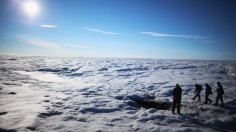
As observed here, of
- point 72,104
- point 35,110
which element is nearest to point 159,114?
point 72,104

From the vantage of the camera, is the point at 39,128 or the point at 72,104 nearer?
the point at 39,128

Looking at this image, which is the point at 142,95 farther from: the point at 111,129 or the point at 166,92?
the point at 111,129

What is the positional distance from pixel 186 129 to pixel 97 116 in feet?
16.0

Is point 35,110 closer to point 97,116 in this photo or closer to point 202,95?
point 97,116

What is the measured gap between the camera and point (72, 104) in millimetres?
12367

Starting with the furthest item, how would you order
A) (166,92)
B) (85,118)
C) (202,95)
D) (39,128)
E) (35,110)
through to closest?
(166,92) < (202,95) < (35,110) < (85,118) < (39,128)

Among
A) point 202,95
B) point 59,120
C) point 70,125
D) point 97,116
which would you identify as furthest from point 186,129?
point 202,95

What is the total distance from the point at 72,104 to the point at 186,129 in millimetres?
7901

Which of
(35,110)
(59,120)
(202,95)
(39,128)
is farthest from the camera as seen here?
(202,95)

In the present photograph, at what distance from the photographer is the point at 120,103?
43.0ft

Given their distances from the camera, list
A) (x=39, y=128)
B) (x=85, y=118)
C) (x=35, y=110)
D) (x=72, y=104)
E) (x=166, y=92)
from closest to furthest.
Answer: (x=39, y=128) < (x=85, y=118) < (x=35, y=110) < (x=72, y=104) < (x=166, y=92)

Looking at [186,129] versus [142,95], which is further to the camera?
[142,95]

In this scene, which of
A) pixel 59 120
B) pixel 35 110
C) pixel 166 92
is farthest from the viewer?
pixel 166 92

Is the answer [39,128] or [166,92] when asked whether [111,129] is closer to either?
[39,128]
